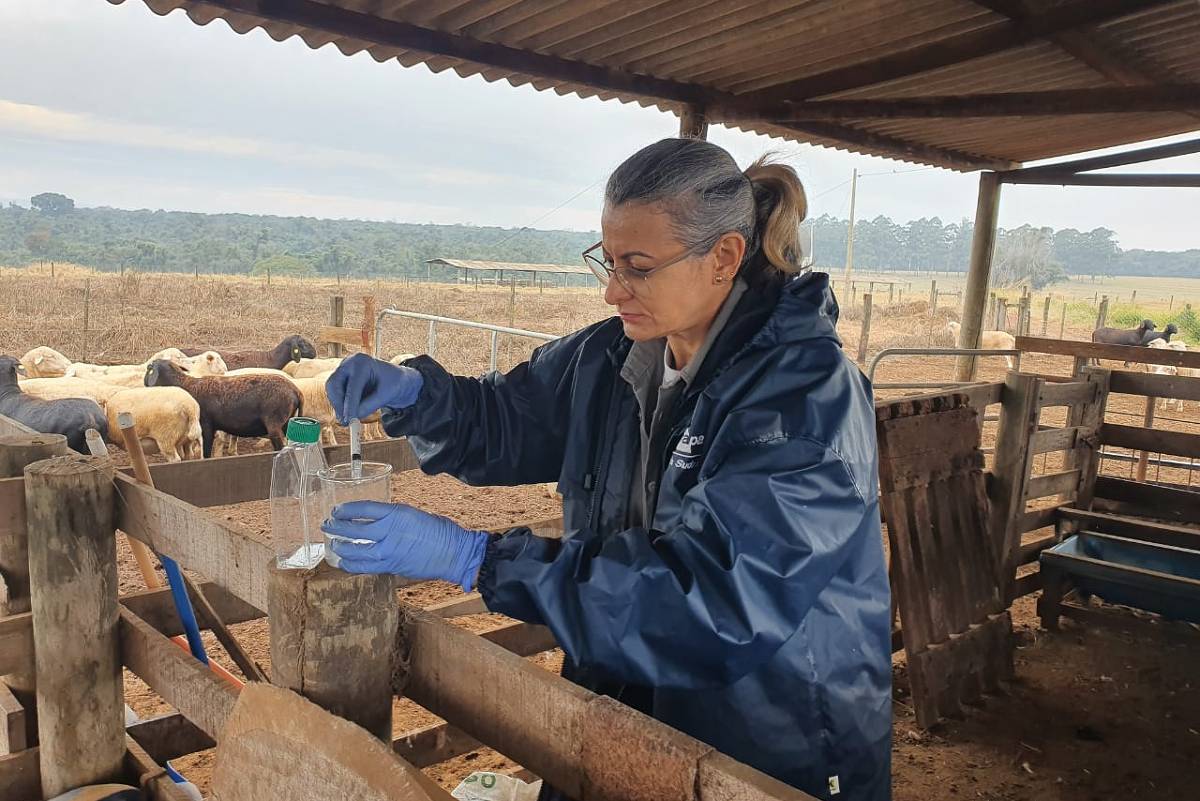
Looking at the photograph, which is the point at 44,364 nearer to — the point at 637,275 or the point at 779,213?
the point at 637,275

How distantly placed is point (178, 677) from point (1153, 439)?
5727 mm

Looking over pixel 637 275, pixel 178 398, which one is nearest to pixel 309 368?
pixel 178 398

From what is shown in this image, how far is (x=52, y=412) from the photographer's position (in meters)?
7.30

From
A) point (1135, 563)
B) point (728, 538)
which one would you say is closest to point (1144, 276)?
point (1135, 563)

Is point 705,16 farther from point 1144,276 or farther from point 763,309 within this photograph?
point 1144,276

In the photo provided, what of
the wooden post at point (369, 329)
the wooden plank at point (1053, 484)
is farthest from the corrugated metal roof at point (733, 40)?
the wooden post at point (369, 329)

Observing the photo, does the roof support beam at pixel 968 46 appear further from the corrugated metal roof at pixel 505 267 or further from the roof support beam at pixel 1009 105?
the corrugated metal roof at pixel 505 267

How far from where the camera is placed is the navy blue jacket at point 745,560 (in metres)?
1.15

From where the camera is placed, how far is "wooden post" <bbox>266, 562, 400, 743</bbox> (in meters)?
1.19

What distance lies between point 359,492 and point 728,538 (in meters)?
0.70

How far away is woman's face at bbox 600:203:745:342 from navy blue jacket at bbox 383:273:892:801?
0.08 metres

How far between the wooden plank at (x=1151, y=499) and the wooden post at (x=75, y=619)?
574 cm

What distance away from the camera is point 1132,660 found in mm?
4637

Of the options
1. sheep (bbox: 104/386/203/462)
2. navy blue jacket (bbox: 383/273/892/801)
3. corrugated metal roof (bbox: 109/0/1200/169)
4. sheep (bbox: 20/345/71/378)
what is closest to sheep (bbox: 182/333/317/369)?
sheep (bbox: 20/345/71/378)
